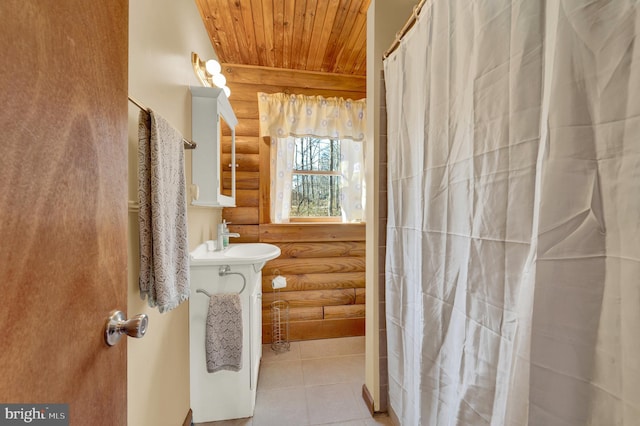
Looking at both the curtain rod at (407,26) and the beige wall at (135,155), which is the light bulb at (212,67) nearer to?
the beige wall at (135,155)

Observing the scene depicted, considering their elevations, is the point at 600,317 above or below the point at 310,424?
above

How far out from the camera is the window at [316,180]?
2479 millimetres

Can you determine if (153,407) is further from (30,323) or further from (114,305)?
(30,323)

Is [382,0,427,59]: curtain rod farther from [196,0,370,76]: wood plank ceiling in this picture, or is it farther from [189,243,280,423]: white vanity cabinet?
[189,243,280,423]: white vanity cabinet

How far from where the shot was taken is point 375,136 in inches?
56.1

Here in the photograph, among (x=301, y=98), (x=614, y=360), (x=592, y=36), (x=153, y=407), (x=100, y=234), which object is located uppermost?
(x=301, y=98)

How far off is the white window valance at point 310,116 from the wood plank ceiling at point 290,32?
0.30m

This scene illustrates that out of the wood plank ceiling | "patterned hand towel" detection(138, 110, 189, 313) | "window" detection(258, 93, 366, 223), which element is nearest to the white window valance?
"window" detection(258, 93, 366, 223)

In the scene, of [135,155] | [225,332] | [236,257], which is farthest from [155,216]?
[225,332]

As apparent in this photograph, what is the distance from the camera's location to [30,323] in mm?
341

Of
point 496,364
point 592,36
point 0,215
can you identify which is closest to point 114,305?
point 0,215

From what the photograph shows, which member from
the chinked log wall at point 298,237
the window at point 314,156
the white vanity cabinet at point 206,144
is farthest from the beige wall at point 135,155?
the window at point 314,156

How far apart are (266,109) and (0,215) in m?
2.19

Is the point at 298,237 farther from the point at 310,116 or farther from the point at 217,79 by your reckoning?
the point at 217,79
